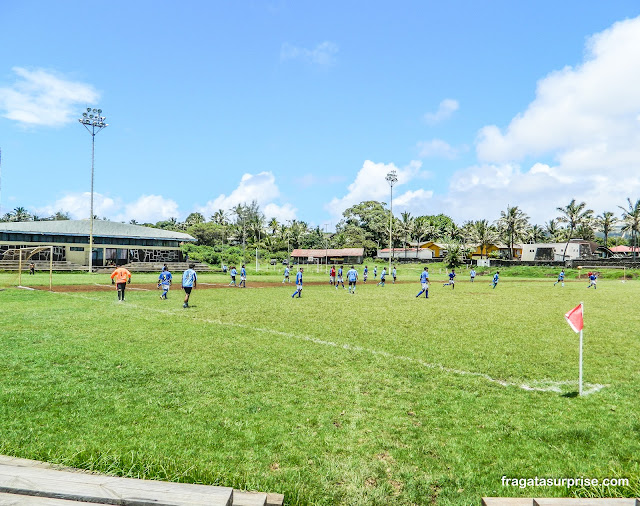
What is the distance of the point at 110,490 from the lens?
258cm

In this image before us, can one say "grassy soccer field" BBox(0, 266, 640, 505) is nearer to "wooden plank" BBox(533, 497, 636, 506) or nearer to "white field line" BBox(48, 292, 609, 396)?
"white field line" BBox(48, 292, 609, 396)

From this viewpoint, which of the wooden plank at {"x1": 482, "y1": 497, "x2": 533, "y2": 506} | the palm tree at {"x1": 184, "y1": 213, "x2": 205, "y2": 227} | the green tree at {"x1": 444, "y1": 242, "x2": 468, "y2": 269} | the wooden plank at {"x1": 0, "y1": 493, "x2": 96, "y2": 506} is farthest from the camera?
the palm tree at {"x1": 184, "y1": 213, "x2": 205, "y2": 227}

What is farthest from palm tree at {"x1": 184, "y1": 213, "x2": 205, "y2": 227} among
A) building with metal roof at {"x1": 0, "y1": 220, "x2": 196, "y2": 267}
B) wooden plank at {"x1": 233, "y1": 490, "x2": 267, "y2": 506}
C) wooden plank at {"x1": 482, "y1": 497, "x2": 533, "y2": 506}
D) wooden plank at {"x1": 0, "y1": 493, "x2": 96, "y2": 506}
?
wooden plank at {"x1": 482, "y1": 497, "x2": 533, "y2": 506}

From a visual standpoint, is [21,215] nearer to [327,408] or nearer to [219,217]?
[219,217]

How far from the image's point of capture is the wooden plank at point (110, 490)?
249cm

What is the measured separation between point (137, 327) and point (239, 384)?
679 centimetres

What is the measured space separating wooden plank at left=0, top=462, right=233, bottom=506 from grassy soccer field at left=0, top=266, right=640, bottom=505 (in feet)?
4.09

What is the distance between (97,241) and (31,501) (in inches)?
2748

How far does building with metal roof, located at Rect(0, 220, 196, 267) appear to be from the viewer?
6006 cm

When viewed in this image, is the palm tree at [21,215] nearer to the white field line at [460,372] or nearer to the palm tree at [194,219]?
the palm tree at [194,219]

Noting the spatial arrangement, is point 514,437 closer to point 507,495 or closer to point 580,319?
point 507,495

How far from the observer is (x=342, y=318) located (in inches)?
601

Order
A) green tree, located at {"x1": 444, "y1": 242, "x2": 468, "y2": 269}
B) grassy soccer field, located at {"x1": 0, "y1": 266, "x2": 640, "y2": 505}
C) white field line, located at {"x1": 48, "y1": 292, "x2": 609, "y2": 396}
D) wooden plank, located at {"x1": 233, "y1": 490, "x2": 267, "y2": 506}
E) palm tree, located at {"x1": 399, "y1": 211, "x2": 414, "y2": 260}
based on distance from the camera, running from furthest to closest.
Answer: palm tree, located at {"x1": 399, "y1": 211, "x2": 414, "y2": 260} < green tree, located at {"x1": 444, "y1": 242, "x2": 468, "y2": 269} < white field line, located at {"x1": 48, "y1": 292, "x2": 609, "y2": 396} < grassy soccer field, located at {"x1": 0, "y1": 266, "x2": 640, "y2": 505} < wooden plank, located at {"x1": 233, "y1": 490, "x2": 267, "y2": 506}

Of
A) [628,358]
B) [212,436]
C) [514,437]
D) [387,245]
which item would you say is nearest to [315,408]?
[212,436]
